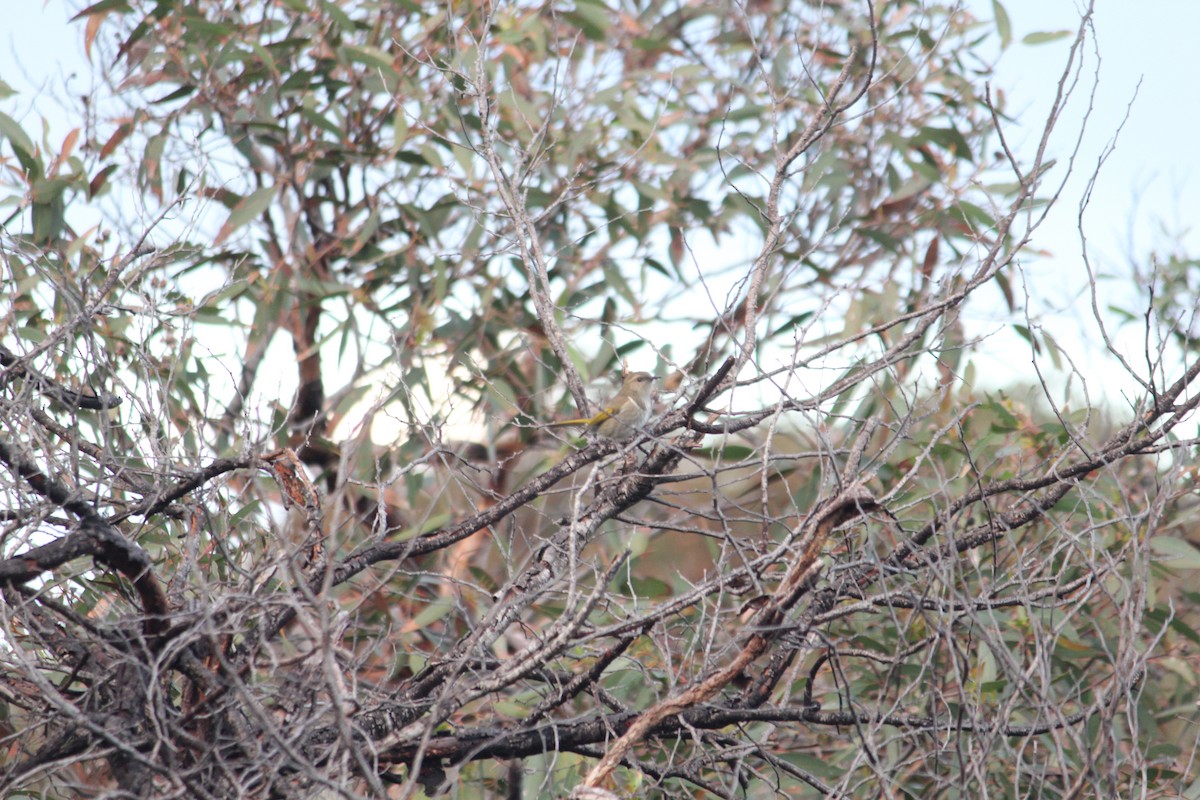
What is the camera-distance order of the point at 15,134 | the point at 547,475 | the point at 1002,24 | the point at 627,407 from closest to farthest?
the point at 547,475, the point at 15,134, the point at 627,407, the point at 1002,24

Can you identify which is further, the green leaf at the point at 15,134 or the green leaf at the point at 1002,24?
the green leaf at the point at 1002,24

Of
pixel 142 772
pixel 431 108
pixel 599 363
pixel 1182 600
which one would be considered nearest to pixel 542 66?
pixel 431 108

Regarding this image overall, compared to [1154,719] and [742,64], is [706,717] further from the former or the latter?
[742,64]

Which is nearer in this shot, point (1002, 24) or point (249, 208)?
point (249, 208)

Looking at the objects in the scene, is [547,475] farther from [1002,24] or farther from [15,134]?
[1002,24]

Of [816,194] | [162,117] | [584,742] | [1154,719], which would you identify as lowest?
[1154,719]

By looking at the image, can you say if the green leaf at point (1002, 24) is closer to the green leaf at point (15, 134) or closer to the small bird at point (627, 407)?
the small bird at point (627, 407)

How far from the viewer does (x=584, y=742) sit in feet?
7.47

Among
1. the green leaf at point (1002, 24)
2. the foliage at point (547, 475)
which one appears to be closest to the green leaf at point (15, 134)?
the foliage at point (547, 475)

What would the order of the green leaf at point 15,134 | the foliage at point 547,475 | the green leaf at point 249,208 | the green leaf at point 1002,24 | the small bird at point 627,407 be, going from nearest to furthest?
the foliage at point 547,475 < the small bird at point 627,407 < the green leaf at point 15,134 < the green leaf at point 249,208 < the green leaf at point 1002,24

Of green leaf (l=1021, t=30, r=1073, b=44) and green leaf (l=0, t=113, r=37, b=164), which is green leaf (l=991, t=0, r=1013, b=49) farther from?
green leaf (l=0, t=113, r=37, b=164)

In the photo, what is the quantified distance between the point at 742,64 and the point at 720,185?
43.1 inches

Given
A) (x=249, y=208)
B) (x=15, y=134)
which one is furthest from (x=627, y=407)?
(x=15, y=134)

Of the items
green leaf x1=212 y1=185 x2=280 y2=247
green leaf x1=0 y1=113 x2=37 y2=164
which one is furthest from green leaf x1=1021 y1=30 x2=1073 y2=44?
green leaf x1=0 y1=113 x2=37 y2=164
